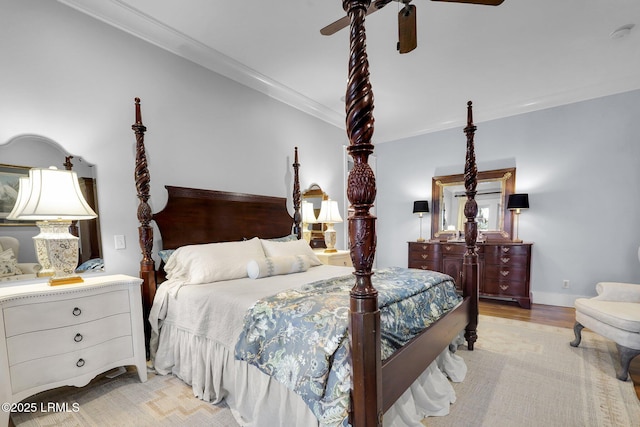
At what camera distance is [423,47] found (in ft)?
8.85

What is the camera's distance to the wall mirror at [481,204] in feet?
13.7

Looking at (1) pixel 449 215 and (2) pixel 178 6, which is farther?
(1) pixel 449 215

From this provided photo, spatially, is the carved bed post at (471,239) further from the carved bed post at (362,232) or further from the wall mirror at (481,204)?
the wall mirror at (481,204)

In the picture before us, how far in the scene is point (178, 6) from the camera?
2160 mm

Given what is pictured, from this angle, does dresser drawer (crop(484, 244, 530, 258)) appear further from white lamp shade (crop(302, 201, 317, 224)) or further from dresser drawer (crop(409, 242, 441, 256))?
white lamp shade (crop(302, 201, 317, 224))

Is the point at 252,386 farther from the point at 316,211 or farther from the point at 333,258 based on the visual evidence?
the point at 316,211

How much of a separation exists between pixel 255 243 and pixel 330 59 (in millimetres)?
2054

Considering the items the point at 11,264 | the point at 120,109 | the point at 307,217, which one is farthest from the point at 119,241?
the point at 307,217

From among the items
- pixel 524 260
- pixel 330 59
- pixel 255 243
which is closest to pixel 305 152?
pixel 330 59

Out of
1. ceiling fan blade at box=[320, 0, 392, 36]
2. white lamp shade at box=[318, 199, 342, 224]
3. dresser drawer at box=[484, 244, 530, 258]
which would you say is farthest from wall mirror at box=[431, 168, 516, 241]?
ceiling fan blade at box=[320, 0, 392, 36]

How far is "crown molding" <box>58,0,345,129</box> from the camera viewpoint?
2137mm

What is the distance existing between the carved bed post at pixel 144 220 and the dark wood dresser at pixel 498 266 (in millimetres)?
3389

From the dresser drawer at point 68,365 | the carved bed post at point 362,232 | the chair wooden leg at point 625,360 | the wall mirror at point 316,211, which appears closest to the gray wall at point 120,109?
the dresser drawer at point 68,365

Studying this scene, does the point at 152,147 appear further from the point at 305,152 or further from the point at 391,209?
the point at 391,209
